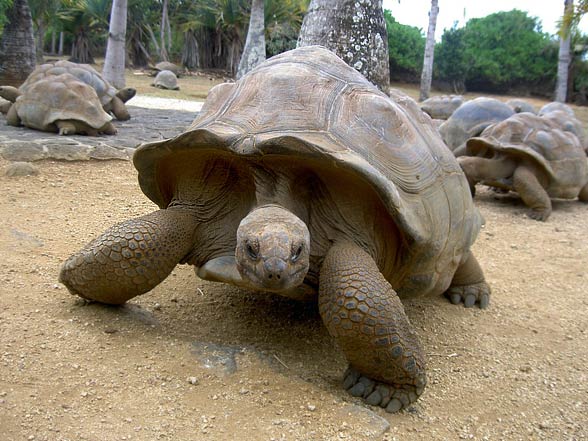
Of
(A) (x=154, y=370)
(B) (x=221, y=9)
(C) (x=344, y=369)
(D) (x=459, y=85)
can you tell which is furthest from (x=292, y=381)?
(D) (x=459, y=85)

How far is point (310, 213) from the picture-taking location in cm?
244

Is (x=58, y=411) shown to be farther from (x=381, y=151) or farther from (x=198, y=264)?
(x=381, y=151)

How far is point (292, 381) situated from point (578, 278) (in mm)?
2933

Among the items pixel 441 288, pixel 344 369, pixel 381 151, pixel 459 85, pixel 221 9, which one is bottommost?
pixel 344 369

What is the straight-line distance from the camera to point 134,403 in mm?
1945

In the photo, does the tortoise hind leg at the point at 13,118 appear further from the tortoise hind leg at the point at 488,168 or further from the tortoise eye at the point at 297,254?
the tortoise eye at the point at 297,254

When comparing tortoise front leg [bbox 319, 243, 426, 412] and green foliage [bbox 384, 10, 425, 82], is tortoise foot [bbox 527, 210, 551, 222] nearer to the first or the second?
tortoise front leg [bbox 319, 243, 426, 412]

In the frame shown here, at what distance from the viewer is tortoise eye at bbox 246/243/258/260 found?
2.00 meters

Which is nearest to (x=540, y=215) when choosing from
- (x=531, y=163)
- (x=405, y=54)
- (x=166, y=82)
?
(x=531, y=163)

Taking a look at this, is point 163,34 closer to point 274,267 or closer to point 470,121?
point 470,121

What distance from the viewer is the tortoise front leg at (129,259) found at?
2.42 m

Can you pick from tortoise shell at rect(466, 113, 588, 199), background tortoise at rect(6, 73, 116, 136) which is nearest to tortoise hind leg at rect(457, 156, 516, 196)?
tortoise shell at rect(466, 113, 588, 199)

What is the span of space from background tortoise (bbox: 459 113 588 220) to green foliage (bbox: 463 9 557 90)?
22.7m

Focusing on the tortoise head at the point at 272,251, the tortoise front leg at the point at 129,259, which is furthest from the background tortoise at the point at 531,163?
the tortoise head at the point at 272,251
